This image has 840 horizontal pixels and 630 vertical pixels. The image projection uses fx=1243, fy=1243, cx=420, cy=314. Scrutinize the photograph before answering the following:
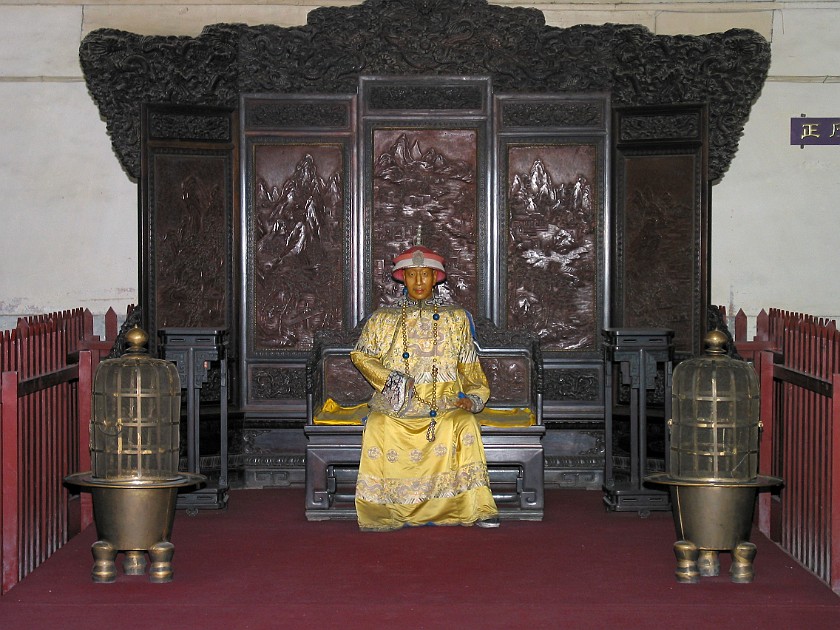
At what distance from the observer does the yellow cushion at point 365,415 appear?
295 inches

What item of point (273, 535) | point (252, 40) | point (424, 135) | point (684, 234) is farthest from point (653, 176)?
point (273, 535)

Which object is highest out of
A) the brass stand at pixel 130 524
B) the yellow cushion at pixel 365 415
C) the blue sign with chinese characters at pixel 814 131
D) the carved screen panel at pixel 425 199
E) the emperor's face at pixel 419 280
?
the blue sign with chinese characters at pixel 814 131

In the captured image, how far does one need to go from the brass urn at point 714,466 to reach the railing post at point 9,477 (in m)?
2.95

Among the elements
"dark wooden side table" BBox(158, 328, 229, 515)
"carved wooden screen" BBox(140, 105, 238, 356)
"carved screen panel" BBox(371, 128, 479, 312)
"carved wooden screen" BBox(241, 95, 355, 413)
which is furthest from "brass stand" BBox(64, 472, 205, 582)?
"carved screen panel" BBox(371, 128, 479, 312)

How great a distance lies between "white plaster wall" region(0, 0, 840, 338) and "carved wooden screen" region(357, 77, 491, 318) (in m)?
1.04

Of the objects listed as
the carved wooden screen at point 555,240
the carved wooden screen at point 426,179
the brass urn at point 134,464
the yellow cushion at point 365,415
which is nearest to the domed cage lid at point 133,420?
the brass urn at point 134,464

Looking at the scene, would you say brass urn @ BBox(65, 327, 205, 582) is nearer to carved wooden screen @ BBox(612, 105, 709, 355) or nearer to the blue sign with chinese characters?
carved wooden screen @ BBox(612, 105, 709, 355)

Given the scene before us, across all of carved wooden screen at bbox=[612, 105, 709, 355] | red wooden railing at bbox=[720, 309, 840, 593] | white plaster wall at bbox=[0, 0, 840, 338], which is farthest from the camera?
white plaster wall at bbox=[0, 0, 840, 338]

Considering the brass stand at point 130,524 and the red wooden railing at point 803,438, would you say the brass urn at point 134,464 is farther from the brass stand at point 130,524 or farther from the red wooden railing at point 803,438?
the red wooden railing at point 803,438

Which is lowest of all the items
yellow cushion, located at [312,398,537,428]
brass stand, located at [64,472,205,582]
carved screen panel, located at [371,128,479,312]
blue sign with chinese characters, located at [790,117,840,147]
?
brass stand, located at [64,472,205,582]

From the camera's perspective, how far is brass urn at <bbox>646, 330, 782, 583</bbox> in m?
5.73

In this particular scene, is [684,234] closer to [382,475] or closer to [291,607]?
[382,475]

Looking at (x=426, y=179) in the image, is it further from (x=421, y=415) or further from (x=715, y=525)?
(x=715, y=525)

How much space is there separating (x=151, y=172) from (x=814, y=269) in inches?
193
